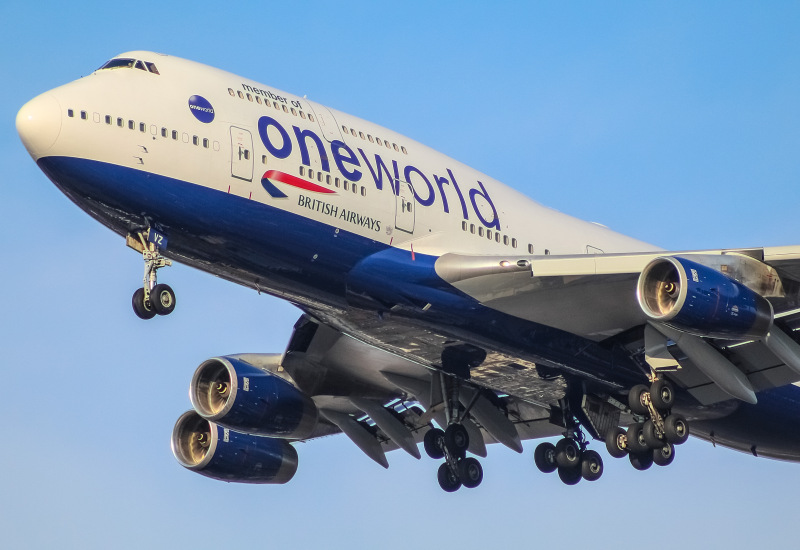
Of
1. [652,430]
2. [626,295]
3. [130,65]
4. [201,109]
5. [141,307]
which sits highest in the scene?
[130,65]

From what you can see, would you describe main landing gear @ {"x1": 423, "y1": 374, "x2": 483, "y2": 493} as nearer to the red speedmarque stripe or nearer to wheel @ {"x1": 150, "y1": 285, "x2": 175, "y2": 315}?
the red speedmarque stripe

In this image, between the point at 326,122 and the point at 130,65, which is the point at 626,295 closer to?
the point at 326,122

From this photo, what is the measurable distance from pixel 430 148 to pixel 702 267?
279 inches

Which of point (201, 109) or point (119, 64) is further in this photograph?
point (119, 64)

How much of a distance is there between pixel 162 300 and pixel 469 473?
10291 millimetres

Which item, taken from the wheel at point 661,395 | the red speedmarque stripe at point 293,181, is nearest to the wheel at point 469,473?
the wheel at point 661,395

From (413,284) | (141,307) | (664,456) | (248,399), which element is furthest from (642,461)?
(141,307)

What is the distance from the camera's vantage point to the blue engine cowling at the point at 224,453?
39.3 meters

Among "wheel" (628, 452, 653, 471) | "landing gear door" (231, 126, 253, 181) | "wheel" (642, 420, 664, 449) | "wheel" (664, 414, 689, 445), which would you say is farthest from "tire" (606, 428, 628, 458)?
"landing gear door" (231, 126, 253, 181)

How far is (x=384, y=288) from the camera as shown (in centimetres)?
3125

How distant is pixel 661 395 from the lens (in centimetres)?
A: 3278

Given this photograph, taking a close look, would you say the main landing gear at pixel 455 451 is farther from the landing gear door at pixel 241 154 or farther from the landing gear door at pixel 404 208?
the landing gear door at pixel 241 154

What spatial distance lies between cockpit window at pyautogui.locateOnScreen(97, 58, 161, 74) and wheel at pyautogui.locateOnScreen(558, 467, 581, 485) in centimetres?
1414

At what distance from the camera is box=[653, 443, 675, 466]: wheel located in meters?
34.3
